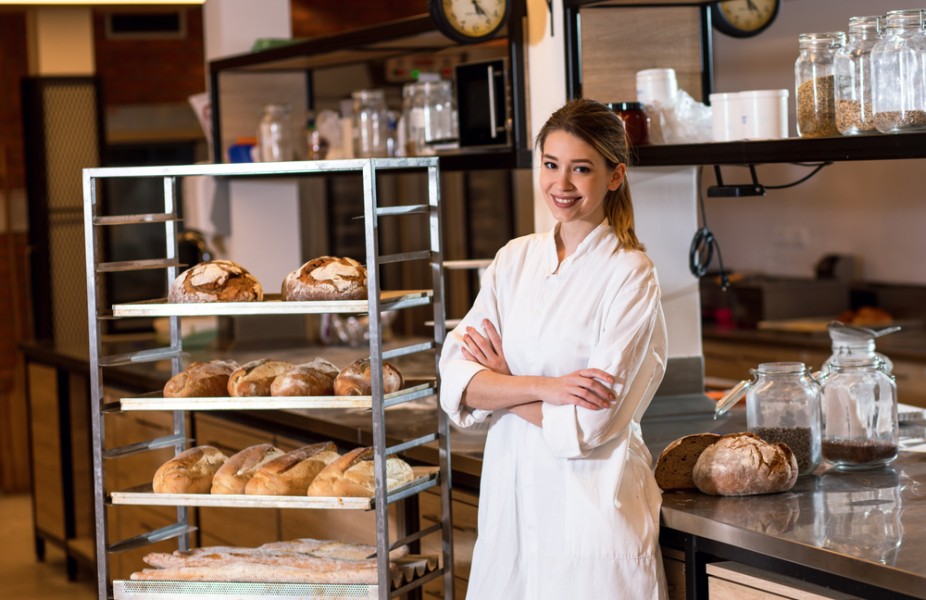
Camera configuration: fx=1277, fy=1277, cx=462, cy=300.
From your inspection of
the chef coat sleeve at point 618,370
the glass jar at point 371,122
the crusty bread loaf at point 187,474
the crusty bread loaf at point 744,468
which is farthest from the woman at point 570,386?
the glass jar at point 371,122

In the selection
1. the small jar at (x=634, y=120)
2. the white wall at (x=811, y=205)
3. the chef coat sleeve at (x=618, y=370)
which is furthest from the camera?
the white wall at (x=811, y=205)

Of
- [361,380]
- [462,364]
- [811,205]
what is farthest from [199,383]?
[811,205]

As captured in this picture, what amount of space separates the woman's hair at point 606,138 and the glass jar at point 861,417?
62 centimetres

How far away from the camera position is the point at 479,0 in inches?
132

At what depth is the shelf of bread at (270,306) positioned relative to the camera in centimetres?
254

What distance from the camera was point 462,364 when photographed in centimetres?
259

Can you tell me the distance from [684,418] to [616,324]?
1.05 meters

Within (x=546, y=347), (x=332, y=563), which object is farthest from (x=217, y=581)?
(x=546, y=347)

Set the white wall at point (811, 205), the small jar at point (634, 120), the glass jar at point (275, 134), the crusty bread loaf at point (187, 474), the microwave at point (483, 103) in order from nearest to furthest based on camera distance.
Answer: the crusty bread loaf at point (187, 474)
the small jar at point (634, 120)
the microwave at point (483, 103)
the glass jar at point (275, 134)
the white wall at point (811, 205)

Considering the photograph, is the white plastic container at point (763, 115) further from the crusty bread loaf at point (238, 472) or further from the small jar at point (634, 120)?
the crusty bread loaf at point (238, 472)

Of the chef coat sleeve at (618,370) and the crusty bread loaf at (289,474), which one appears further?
the crusty bread loaf at (289,474)

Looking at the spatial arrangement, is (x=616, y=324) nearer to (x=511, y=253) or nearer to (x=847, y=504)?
(x=511, y=253)

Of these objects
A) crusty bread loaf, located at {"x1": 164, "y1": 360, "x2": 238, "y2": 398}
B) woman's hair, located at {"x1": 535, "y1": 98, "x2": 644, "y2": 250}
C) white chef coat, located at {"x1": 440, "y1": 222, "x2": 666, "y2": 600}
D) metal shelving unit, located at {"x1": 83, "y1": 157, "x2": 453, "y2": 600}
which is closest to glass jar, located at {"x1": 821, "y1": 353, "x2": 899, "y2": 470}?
white chef coat, located at {"x1": 440, "y1": 222, "x2": 666, "y2": 600}

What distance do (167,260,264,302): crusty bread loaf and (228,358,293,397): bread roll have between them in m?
0.15
